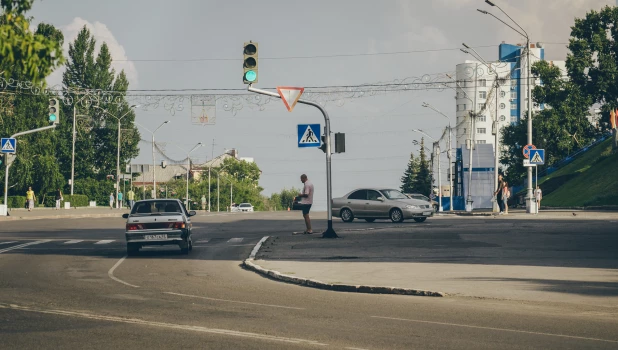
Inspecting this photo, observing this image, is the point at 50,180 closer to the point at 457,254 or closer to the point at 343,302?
the point at 457,254

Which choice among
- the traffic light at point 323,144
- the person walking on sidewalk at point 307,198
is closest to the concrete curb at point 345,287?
the traffic light at point 323,144

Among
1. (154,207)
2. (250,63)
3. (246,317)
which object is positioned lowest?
(246,317)

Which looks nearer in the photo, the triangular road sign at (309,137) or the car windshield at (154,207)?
the car windshield at (154,207)

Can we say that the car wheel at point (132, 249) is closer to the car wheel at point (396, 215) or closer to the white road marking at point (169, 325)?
the white road marking at point (169, 325)

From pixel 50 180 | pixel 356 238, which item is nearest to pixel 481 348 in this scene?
pixel 356 238

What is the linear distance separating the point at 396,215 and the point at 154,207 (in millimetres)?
18177

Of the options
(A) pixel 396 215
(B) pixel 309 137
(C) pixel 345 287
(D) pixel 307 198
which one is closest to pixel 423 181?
(A) pixel 396 215

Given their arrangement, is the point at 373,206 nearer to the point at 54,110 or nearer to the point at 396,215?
the point at 396,215

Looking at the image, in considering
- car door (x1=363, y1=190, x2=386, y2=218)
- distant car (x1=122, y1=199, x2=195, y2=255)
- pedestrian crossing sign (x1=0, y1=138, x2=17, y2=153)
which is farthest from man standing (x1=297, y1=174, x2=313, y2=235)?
pedestrian crossing sign (x1=0, y1=138, x2=17, y2=153)

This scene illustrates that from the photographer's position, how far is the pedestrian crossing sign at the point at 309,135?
27.0 meters

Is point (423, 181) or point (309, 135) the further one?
point (423, 181)

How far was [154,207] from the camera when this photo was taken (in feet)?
77.1

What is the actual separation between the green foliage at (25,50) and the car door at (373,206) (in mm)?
30788

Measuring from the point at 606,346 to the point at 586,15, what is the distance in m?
77.5
